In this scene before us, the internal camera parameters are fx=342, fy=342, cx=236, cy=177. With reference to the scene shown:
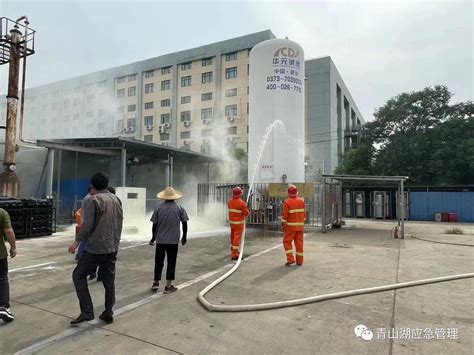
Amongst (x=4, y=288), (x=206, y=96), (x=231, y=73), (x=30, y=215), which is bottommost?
(x=4, y=288)

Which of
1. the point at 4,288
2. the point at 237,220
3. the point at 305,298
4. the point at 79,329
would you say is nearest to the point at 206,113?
the point at 237,220

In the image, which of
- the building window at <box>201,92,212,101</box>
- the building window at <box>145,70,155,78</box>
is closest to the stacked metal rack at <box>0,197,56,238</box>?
the building window at <box>201,92,212,101</box>

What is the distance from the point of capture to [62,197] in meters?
20.3

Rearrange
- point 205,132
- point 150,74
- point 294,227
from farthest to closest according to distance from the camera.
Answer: point 150,74 → point 205,132 → point 294,227

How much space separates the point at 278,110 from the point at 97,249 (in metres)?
10.7

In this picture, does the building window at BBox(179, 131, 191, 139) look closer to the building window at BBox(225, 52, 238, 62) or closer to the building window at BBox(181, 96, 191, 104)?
the building window at BBox(181, 96, 191, 104)

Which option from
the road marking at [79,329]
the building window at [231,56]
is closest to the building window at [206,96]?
the building window at [231,56]

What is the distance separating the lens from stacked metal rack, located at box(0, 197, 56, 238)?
11.0 m

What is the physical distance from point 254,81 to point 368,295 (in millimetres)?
10776

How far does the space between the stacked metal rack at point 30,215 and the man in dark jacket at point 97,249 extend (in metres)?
8.52

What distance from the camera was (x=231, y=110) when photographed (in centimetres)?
5000

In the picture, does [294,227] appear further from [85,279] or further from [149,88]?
[149,88]

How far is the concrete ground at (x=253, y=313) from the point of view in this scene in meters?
3.39

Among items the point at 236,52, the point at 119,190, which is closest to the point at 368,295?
the point at 119,190
